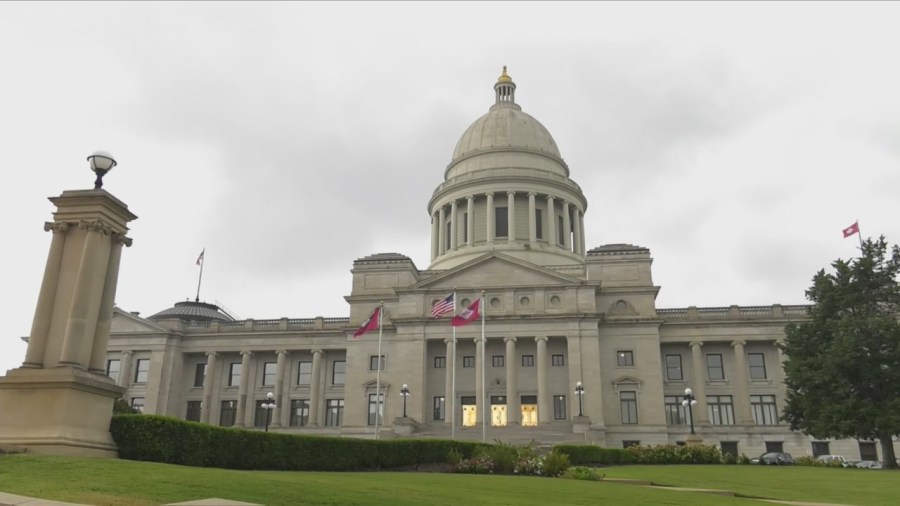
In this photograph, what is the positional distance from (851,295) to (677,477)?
911 inches

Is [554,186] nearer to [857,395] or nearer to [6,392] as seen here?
[857,395]

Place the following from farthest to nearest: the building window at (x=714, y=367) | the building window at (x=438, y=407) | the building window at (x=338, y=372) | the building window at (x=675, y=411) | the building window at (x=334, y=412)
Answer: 1. the building window at (x=338, y=372)
2. the building window at (x=334, y=412)
3. the building window at (x=714, y=367)
4. the building window at (x=675, y=411)
5. the building window at (x=438, y=407)

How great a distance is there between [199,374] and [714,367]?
49.1m

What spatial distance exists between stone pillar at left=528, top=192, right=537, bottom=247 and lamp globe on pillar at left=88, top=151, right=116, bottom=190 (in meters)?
54.9

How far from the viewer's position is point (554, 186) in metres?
73.8

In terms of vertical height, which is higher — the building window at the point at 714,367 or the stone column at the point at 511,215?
the stone column at the point at 511,215

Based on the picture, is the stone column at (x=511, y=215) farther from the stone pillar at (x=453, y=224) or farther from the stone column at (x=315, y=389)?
the stone column at (x=315, y=389)

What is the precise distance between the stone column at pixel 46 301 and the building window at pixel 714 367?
5441 cm

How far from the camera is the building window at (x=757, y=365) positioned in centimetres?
5894

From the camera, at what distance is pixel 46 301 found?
16844mm

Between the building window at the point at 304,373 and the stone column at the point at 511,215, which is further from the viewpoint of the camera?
the stone column at the point at 511,215

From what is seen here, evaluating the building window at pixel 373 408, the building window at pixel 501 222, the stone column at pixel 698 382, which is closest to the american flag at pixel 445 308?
the building window at pixel 373 408

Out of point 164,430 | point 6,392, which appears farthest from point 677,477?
point 6,392

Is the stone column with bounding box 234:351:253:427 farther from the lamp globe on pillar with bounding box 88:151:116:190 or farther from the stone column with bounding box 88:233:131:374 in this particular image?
the lamp globe on pillar with bounding box 88:151:116:190
